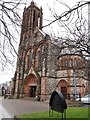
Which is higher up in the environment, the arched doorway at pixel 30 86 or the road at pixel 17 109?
the arched doorway at pixel 30 86

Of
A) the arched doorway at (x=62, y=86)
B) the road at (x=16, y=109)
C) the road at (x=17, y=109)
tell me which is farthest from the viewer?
the arched doorway at (x=62, y=86)

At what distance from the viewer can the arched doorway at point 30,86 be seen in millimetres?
40031

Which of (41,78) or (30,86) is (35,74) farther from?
(30,86)

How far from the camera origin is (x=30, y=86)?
40469mm

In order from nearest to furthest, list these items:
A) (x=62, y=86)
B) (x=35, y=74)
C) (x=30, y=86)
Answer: (x=62, y=86) < (x=35, y=74) < (x=30, y=86)

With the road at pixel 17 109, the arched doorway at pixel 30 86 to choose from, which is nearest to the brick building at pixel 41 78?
the arched doorway at pixel 30 86

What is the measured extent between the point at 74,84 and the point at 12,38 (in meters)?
28.8

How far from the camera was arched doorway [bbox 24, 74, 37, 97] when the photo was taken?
40031 millimetres

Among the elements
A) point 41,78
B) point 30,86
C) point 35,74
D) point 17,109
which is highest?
point 35,74

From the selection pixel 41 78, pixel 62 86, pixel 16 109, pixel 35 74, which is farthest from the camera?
pixel 35 74

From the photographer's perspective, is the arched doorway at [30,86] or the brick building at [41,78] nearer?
the brick building at [41,78]

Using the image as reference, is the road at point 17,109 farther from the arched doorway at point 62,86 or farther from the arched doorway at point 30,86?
the arched doorway at point 30,86

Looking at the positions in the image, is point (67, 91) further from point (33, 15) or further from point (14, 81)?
point (33, 15)

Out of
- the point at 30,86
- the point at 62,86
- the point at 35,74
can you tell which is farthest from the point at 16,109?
the point at 30,86
